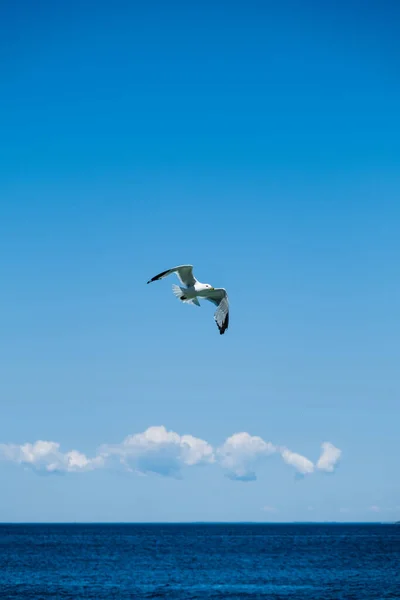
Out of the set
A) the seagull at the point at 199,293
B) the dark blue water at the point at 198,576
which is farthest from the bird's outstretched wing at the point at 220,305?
the dark blue water at the point at 198,576

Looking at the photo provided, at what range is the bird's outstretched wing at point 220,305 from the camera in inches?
1011

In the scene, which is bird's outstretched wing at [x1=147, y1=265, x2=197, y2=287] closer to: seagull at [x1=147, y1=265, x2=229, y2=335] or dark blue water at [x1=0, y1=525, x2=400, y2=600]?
seagull at [x1=147, y1=265, x2=229, y2=335]

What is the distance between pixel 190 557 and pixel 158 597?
134ft

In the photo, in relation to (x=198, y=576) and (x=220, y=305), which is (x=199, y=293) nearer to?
(x=220, y=305)

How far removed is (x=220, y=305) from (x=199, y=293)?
89 cm

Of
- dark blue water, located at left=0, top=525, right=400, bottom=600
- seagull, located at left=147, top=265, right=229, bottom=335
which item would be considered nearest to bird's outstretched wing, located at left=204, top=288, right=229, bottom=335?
seagull, located at left=147, top=265, right=229, bottom=335

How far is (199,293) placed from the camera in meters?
25.6

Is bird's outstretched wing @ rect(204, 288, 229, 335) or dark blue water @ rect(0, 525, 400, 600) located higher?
bird's outstretched wing @ rect(204, 288, 229, 335)

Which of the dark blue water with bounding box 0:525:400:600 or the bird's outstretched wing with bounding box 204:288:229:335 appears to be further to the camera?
the dark blue water with bounding box 0:525:400:600

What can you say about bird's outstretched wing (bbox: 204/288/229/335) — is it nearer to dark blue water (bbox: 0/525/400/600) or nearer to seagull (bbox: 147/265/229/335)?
seagull (bbox: 147/265/229/335)

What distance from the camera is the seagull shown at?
25.3 metres

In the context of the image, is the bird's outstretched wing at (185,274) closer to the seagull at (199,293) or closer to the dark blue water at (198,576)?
the seagull at (199,293)

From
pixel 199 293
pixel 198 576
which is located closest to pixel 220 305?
pixel 199 293

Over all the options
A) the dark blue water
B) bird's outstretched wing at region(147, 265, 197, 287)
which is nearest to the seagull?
bird's outstretched wing at region(147, 265, 197, 287)
